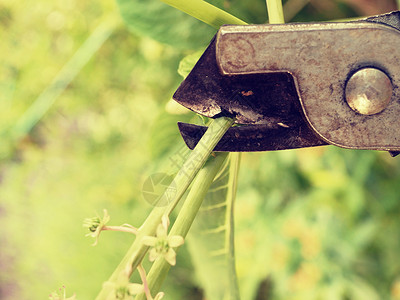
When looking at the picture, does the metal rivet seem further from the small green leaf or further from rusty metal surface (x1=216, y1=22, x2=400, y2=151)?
the small green leaf

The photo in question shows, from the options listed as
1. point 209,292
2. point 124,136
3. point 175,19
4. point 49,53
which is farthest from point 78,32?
point 209,292

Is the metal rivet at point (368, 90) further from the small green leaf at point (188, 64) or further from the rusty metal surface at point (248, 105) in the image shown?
the small green leaf at point (188, 64)

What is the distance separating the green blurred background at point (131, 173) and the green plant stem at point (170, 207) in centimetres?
6

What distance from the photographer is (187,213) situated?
0.23 metres

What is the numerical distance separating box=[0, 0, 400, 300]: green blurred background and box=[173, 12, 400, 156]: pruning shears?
6 cm

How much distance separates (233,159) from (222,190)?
0.04 meters

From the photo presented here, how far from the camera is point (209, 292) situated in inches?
17.2

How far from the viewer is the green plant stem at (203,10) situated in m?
0.26

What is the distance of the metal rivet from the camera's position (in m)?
0.24

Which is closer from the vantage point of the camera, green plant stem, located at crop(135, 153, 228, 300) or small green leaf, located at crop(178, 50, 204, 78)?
green plant stem, located at crop(135, 153, 228, 300)

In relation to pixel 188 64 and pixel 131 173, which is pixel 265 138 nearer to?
pixel 188 64

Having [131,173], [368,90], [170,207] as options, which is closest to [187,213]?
[170,207]

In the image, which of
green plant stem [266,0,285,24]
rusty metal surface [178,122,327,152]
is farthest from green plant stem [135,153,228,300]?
green plant stem [266,0,285,24]

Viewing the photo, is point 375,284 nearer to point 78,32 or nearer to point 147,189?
point 147,189
